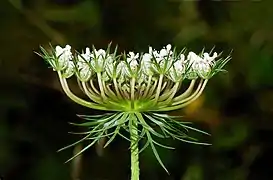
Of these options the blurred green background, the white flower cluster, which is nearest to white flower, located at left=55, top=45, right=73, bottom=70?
the white flower cluster

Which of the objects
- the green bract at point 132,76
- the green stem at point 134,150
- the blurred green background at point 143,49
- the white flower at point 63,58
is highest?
the blurred green background at point 143,49

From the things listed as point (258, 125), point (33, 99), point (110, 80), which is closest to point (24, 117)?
point (33, 99)

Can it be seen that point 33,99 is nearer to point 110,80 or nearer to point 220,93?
point 220,93

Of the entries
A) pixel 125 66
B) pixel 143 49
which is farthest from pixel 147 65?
pixel 143 49

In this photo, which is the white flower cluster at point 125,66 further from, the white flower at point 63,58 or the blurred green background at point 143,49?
the blurred green background at point 143,49

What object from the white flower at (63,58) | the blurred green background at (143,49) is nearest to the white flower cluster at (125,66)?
the white flower at (63,58)

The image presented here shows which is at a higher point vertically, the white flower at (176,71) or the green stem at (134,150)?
the white flower at (176,71)
